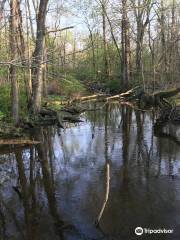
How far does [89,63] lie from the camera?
5400cm

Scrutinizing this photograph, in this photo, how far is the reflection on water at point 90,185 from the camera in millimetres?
8500

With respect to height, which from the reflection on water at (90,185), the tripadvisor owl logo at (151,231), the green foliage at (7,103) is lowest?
the tripadvisor owl logo at (151,231)

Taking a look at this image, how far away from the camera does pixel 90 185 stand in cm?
1099

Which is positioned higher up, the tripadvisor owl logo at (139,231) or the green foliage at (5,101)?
the green foliage at (5,101)

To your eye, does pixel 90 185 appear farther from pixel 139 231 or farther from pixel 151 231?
pixel 151 231

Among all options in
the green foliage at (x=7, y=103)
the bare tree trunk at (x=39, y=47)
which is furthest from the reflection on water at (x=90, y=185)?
the bare tree trunk at (x=39, y=47)

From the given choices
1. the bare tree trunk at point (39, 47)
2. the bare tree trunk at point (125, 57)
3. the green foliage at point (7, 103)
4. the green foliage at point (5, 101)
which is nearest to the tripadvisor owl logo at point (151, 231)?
the green foliage at point (7, 103)

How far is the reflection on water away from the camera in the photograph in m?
8.50

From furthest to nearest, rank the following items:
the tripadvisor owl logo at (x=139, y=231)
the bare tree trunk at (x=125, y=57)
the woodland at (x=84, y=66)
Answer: the bare tree trunk at (x=125, y=57) → the woodland at (x=84, y=66) → the tripadvisor owl logo at (x=139, y=231)

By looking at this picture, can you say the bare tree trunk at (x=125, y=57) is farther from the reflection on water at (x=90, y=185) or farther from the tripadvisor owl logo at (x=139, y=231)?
the tripadvisor owl logo at (x=139, y=231)

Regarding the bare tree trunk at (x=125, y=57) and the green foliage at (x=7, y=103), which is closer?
the green foliage at (x=7, y=103)

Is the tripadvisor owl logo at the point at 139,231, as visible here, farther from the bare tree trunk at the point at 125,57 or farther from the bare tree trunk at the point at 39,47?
the bare tree trunk at the point at 125,57

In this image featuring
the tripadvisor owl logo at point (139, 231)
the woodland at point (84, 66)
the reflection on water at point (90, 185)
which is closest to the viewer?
the tripadvisor owl logo at point (139, 231)

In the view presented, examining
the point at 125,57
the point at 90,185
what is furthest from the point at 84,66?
the point at 90,185
